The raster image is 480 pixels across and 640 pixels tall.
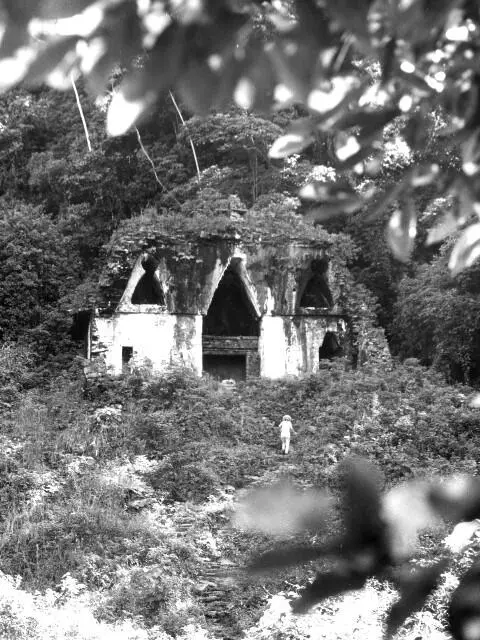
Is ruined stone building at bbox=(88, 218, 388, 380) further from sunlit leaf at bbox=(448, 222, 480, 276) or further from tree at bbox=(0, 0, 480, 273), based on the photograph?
tree at bbox=(0, 0, 480, 273)

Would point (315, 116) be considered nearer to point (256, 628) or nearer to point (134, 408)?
point (256, 628)

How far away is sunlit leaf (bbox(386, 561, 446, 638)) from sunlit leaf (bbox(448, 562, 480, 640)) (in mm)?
38

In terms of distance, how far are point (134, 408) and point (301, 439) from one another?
2526 millimetres

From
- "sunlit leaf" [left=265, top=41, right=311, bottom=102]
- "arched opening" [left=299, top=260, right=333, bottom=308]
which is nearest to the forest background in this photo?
"sunlit leaf" [left=265, top=41, right=311, bottom=102]

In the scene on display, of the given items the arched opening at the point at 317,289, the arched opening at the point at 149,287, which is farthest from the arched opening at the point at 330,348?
the arched opening at the point at 149,287

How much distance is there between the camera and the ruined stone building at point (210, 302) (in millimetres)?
16922

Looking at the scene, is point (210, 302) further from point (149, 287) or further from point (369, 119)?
point (369, 119)

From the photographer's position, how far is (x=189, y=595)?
7.33 meters

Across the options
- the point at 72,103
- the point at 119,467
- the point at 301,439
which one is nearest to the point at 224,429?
the point at 301,439

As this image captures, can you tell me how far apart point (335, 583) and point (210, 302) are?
16.6 m

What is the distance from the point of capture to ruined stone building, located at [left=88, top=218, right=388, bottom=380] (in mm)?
16922

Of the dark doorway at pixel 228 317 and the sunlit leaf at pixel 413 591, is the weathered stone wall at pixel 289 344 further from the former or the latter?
the sunlit leaf at pixel 413 591

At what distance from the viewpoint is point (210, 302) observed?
17828mm

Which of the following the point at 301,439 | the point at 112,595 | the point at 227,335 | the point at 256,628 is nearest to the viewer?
the point at 256,628
